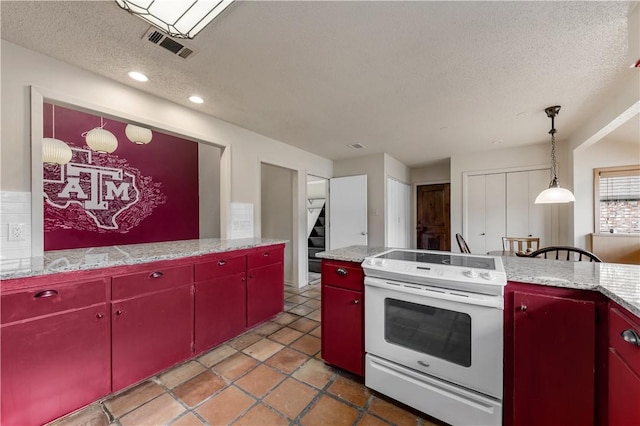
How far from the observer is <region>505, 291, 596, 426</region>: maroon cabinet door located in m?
1.17

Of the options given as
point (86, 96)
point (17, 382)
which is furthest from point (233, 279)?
point (86, 96)

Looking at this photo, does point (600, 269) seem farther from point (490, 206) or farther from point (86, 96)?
point (86, 96)

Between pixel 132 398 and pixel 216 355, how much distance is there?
0.63 metres

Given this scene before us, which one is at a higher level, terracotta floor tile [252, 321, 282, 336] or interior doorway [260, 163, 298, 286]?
interior doorway [260, 163, 298, 286]

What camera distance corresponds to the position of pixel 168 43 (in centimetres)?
166

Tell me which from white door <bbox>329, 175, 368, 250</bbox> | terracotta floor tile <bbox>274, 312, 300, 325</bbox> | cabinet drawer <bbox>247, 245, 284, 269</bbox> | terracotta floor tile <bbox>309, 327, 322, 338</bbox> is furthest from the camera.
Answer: white door <bbox>329, 175, 368, 250</bbox>

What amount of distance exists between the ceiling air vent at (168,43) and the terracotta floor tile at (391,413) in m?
2.71

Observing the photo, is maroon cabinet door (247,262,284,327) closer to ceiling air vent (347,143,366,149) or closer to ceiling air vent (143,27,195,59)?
ceiling air vent (143,27,195,59)

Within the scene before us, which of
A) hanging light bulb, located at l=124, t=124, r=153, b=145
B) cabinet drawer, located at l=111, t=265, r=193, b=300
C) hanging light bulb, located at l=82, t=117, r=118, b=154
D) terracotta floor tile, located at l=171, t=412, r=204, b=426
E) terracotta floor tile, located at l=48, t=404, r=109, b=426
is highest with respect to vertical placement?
hanging light bulb, located at l=124, t=124, r=153, b=145

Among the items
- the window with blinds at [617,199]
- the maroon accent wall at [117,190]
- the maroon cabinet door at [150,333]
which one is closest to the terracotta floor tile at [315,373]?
the maroon cabinet door at [150,333]

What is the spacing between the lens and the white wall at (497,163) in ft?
13.1

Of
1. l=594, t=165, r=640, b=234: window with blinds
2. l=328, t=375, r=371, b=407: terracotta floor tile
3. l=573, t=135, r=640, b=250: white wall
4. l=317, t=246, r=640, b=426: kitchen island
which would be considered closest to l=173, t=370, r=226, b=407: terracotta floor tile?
l=328, t=375, r=371, b=407: terracotta floor tile

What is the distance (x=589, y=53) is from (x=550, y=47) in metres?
0.34

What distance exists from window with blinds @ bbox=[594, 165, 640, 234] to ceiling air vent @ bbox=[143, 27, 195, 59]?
508cm
